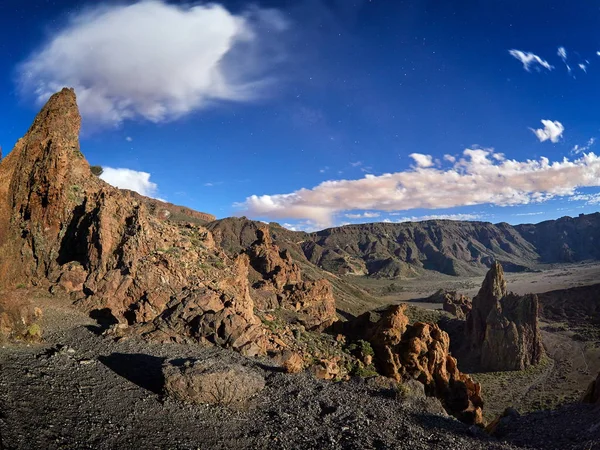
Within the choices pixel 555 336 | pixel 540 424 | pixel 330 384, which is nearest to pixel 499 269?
pixel 555 336

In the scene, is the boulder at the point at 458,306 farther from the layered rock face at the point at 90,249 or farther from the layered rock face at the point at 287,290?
the layered rock face at the point at 90,249

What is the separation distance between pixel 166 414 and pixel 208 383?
1678 millimetres

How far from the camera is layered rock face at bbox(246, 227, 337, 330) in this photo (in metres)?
38.8

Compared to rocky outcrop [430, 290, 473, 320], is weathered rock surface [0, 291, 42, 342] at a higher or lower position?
higher

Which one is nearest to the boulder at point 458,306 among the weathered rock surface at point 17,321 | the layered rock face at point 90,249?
the layered rock face at point 90,249

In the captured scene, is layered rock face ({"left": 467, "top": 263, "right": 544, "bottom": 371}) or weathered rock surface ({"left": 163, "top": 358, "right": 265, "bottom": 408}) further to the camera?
layered rock face ({"left": 467, "top": 263, "right": 544, "bottom": 371})

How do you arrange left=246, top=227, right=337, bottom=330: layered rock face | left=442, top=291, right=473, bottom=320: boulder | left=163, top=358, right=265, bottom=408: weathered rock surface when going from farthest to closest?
1. left=442, top=291, right=473, bottom=320: boulder
2. left=246, top=227, right=337, bottom=330: layered rock face
3. left=163, top=358, right=265, bottom=408: weathered rock surface

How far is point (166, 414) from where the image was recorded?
12.0m

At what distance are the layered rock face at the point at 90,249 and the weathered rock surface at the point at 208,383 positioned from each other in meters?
6.14

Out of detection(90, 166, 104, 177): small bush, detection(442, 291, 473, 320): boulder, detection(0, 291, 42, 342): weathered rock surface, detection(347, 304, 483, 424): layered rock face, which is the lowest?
detection(442, 291, 473, 320): boulder

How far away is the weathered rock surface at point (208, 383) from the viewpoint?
12.9 metres

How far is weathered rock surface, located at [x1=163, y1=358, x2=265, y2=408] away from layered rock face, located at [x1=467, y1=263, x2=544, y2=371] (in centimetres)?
4145

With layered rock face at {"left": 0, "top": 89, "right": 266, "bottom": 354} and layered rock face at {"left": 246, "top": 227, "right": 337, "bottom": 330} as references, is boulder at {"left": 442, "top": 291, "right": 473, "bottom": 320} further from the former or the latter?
layered rock face at {"left": 0, "top": 89, "right": 266, "bottom": 354}

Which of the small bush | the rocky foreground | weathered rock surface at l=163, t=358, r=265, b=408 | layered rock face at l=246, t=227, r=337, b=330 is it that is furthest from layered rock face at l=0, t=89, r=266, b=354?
the small bush
